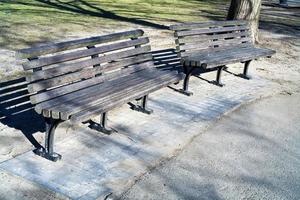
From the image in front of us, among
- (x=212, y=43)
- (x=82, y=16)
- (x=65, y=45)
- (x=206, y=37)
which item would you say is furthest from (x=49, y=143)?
(x=82, y=16)

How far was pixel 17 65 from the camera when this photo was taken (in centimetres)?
753

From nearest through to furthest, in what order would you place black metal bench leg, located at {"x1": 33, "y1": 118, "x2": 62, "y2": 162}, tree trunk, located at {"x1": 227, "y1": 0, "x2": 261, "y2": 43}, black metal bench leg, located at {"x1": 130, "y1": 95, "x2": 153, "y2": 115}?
black metal bench leg, located at {"x1": 33, "y1": 118, "x2": 62, "y2": 162}
black metal bench leg, located at {"x1": 130, "y1": 95, "x2": 153, "y2": 115}
tree trunk, located at {"x1": 227, "y1": 0, "x2": 261, "y2": 43}

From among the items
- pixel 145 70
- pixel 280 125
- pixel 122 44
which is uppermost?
pixel 122 44

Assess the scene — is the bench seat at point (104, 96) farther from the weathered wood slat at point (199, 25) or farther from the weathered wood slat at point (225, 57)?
the weathered wood slat at point (199, 25)

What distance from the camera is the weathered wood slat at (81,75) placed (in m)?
4.22

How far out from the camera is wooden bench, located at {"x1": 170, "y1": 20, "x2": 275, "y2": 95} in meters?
6.70

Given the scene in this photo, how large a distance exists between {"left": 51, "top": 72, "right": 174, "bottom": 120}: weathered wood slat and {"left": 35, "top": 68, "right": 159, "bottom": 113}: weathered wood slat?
3.0 inches

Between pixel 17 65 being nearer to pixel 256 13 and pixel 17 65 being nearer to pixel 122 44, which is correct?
pixel 122 44

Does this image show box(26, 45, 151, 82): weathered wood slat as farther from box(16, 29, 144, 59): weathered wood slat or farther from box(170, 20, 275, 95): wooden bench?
box(170, 20, 275, 95): wooden bench

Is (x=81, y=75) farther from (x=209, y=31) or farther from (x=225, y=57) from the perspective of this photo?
(x=209, y=31)

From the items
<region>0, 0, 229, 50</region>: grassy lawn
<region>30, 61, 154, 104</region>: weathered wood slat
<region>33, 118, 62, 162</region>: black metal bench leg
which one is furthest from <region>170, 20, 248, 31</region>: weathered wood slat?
<region>0, 0, 229, 50</region>: grassy lawn

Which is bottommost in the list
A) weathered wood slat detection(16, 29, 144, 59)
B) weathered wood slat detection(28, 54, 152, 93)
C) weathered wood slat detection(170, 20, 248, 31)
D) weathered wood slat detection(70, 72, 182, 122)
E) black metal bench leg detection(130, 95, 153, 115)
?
black metal bench leg detection(130, 95, 153, 115)

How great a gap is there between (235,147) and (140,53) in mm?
1706

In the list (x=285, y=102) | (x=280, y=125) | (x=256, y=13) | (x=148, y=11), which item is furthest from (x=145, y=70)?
(x=148, y=11)
